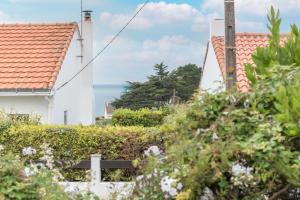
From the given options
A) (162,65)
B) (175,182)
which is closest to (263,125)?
(175,182)

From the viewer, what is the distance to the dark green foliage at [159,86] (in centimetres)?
4016

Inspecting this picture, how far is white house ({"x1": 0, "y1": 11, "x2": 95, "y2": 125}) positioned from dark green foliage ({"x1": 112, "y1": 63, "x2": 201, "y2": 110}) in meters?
19.3

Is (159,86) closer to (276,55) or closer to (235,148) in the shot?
(276,55)

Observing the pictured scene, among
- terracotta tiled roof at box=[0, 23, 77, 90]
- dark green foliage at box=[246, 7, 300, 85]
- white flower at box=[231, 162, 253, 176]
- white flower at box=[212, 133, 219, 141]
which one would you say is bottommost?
white flower at box=[231, 162, 253, 176]

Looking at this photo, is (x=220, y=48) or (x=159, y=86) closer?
(x=220, y=48)

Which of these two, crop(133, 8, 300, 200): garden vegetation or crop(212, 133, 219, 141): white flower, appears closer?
crop(133, 8, 300, 200): garden vegetation

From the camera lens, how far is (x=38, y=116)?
49.9ft

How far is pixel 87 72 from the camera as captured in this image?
66.1 ft

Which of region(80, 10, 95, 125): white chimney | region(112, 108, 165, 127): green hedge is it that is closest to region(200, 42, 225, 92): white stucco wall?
region(112, 108, 165, 127): green hedge

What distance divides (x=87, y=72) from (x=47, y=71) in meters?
4.03

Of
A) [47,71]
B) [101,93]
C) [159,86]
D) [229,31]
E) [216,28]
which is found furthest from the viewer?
[159,86]

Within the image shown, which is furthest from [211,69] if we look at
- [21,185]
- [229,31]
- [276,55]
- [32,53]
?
[21,185]

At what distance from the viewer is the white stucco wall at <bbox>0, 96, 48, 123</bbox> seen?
51.1ft

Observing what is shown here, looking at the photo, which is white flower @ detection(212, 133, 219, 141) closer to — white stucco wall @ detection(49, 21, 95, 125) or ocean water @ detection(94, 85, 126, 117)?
white stucco wall @ detection(49, 21, 95, 125)
